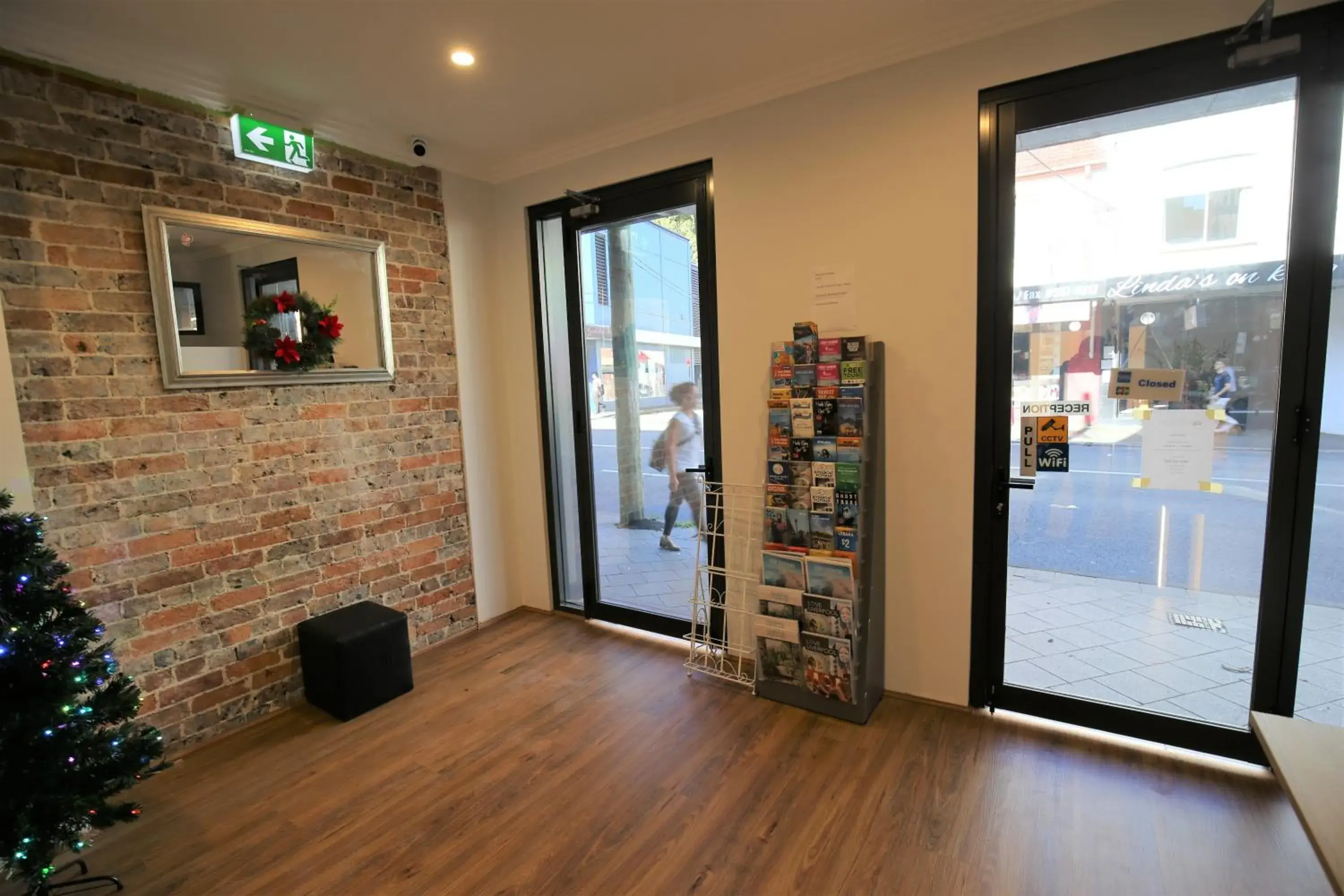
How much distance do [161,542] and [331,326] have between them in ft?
3.93

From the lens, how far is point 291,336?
292cm

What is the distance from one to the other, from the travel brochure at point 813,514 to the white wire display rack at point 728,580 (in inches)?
10.0

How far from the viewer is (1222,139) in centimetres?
218

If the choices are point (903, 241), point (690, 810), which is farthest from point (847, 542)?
point (903, 241)

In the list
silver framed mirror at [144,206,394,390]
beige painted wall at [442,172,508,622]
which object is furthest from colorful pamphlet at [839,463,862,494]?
silver framed mirror at [144,206,394,390]

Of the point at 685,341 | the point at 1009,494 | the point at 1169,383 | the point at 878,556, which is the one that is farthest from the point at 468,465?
the point at 1169,383

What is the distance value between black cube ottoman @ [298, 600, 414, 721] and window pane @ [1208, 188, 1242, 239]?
3.79 m

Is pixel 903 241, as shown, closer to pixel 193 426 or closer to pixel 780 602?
pixel 780 602

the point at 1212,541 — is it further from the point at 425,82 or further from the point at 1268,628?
the point at 425,82

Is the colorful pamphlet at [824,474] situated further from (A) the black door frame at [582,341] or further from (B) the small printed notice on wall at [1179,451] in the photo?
(B) the small printed notice on wall at [1179,451]

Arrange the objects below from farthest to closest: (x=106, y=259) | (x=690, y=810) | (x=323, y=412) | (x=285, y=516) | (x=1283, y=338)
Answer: (x=323, y=412) → (x=285, y=516) → (x=106, y=259) → (x=690, y=810) → (x=1283, y=338)

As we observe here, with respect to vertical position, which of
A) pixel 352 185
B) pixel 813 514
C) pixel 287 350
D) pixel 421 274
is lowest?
pixel 813 514

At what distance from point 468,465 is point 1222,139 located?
12.6 feet

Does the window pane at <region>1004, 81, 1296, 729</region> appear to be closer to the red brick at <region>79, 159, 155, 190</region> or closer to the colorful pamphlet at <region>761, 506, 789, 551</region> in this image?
the colorful pamphlet at <region>761, 506, 789, 551</region>
